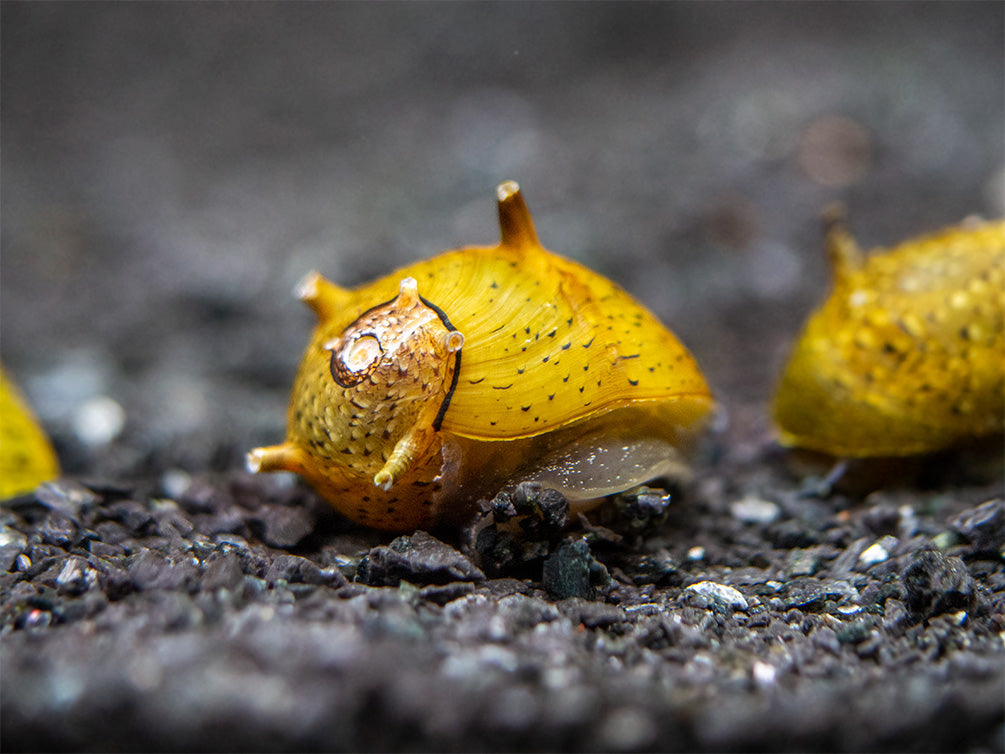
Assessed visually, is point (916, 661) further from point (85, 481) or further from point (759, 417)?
point (85, 481)

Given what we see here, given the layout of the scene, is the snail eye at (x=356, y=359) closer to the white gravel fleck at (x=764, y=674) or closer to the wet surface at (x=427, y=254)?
the wet surface at (x=427, y=254)

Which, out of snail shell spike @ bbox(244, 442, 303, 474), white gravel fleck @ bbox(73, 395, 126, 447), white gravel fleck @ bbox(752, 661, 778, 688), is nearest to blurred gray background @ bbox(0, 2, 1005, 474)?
white gravel fleck @ bbox(73, 395, 126, 447)

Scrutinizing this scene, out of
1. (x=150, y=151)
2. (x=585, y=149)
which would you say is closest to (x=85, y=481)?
(x=585, y=149)

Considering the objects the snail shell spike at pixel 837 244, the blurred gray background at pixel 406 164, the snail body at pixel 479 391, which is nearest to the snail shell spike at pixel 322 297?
the snail body at pixel 479 391

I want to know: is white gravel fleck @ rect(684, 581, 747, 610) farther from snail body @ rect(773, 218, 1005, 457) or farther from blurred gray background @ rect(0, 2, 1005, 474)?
blurred gray background @ rect(0, 2, 1005, 474)

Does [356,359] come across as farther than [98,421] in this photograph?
No

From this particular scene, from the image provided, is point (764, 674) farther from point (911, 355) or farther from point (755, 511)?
point (911, 355)

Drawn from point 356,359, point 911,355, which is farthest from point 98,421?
point 911,355
